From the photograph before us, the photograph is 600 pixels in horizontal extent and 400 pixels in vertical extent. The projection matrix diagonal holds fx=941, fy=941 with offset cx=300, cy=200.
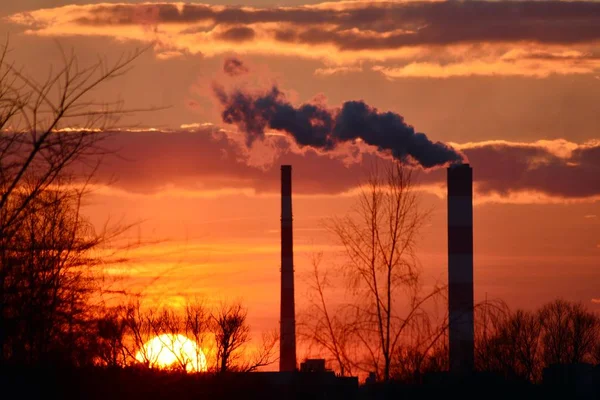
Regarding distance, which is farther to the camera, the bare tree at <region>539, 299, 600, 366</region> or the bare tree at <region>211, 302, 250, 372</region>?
the bare tree at <region>539, 299, 600, 366</region>

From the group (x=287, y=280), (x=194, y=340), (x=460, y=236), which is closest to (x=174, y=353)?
(x=194, y=340)

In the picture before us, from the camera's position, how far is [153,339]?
17828 mm

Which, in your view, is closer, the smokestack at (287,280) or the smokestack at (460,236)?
the smokestack at (460,236)

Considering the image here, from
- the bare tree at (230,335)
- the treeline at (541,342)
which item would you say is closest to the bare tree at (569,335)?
the treeline at (541,342)

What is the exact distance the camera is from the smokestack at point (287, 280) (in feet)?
108

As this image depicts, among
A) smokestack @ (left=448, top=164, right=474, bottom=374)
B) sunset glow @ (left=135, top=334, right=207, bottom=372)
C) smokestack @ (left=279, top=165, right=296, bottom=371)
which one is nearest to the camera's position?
sunset glow @ (left=135, top=334, right=207, bottom=372)

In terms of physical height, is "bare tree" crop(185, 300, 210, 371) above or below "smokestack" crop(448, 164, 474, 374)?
below

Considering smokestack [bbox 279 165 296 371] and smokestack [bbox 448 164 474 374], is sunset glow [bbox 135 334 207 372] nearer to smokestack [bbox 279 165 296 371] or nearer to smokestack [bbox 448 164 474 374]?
smokestack [bbox 448 164 474 374]

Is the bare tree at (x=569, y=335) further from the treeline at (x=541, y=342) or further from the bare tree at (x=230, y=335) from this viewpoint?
the bare tree at (x=230, y=335)

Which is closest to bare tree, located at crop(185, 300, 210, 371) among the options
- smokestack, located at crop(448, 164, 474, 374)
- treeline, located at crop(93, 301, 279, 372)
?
treeline, located at crop(93, 301, 279, 372)

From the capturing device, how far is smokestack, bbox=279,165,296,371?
3300 centimetres

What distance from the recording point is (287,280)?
3388 cm

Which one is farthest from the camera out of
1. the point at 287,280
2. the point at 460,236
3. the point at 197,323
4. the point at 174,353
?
the point at 287,280

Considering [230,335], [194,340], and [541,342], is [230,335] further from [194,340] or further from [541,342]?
[541,342]
